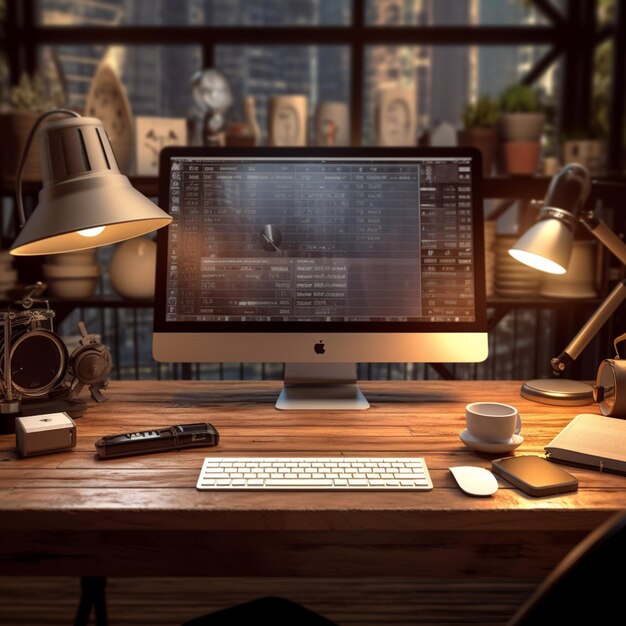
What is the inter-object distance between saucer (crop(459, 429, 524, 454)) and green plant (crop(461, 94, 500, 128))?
1773mm

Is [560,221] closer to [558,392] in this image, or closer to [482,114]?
[558,392]

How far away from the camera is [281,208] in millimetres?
1469

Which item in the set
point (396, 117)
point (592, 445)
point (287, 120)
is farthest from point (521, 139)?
point (592, 445)

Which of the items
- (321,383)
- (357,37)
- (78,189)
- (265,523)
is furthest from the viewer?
(357,37)

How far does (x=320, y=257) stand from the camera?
4.81 feet

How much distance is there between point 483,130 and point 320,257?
146 cm

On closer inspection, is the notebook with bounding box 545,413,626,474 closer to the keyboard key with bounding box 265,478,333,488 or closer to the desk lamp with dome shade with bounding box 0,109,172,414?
the keyboard key with bounding box 265,478,333,488

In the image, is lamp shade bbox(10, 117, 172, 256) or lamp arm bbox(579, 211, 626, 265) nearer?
lamp shade bbox(10, 117, 172, 256)

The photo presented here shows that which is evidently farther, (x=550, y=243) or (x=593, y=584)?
(x=550, y=243)

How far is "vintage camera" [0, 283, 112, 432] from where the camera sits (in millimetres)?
1334

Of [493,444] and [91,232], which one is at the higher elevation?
[91,232]

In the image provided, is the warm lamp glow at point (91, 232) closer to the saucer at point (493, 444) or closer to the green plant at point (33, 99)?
the saucer at point (493, 444)

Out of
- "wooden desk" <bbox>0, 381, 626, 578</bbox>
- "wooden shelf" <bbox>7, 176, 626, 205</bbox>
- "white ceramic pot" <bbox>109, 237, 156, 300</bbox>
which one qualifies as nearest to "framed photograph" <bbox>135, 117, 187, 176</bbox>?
"wooden shelf" <bbox>7, 176, 626, 205</bbox>

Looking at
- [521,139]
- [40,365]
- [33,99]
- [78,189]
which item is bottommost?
[40,365]
